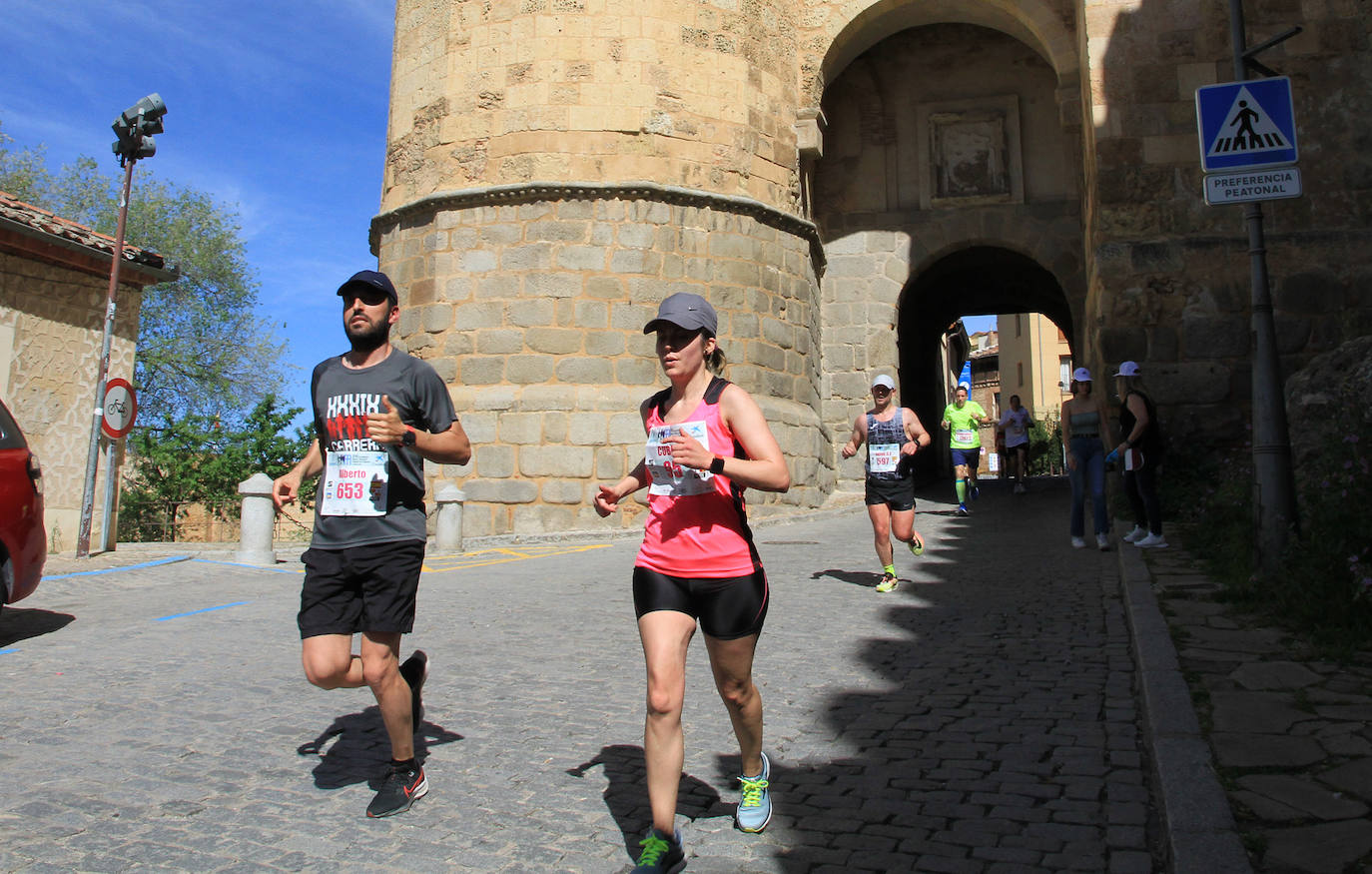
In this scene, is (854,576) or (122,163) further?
(122,163)

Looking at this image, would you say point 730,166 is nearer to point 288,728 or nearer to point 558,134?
point 558,134

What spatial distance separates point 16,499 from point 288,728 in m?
3.33

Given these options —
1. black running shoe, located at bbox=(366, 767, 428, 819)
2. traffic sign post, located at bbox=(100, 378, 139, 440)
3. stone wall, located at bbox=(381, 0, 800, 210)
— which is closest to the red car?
black running shoe, located at bbox=(366, 767, 428, 819)

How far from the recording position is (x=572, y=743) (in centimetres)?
411

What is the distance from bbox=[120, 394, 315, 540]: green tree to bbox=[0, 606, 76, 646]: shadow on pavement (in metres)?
18.1

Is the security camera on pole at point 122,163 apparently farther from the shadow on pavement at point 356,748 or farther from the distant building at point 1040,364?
the distant building at point 1040,364

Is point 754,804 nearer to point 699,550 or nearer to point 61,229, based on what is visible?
point 699,550

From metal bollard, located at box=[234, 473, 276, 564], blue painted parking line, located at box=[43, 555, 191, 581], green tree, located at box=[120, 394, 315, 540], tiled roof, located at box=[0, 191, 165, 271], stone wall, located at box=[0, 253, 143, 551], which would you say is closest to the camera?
blue painted parking line, located at box=[43, 555, 191, 581]

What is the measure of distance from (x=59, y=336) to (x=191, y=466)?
13417 millimetres

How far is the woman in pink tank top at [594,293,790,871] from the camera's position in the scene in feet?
9.58

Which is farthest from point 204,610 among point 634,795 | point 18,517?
point 634,795

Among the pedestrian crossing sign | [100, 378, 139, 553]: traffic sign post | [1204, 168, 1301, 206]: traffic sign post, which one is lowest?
[100, 378, 139, 553]: traffic sign post

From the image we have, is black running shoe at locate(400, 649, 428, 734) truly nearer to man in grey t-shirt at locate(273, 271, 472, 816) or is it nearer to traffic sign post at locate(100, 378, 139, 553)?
man in grey t-shirt at locate(273, 271, 472, 816)

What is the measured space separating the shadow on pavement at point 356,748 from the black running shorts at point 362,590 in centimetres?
52
